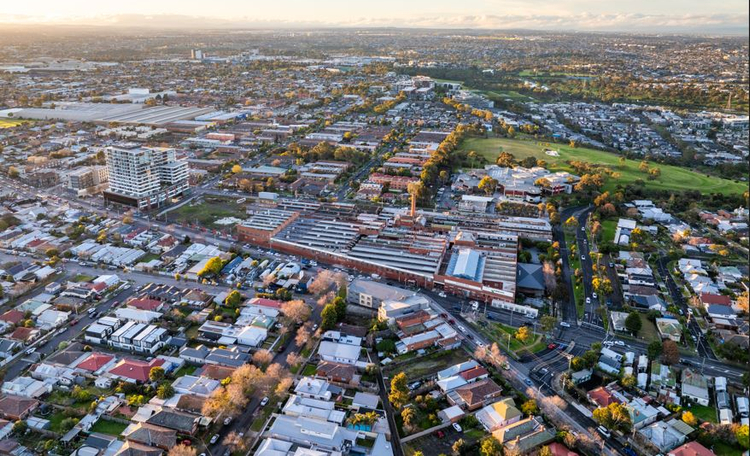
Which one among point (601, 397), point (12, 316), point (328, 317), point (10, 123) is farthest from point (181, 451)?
point (10, 123)

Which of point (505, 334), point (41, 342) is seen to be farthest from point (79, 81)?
point (505, 334)

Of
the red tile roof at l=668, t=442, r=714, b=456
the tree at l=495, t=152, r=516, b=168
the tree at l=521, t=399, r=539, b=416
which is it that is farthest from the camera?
the tree at l=495, t=152, r=516, b=168

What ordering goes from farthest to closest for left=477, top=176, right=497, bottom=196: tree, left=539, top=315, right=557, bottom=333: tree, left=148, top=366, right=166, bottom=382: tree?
left=477, top=176, right=497, bottom=196: tree
left=539, top=315, right=557, bottom=333: tree
left=148, top=366, right=166, bottom=382: tree

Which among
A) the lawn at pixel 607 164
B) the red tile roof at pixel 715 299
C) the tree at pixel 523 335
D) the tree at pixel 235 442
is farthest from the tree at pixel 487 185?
the tree at pixel 235 442

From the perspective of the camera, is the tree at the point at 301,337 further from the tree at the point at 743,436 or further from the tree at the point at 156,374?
the tree at the point at 743,436

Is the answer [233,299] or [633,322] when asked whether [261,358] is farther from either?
[633,322]

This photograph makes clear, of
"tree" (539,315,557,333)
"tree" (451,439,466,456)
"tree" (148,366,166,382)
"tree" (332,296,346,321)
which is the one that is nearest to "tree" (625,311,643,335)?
"tree" (539,315,557,333)

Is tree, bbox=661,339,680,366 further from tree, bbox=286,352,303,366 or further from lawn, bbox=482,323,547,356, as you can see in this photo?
tree, bbox=286,352,303,366
